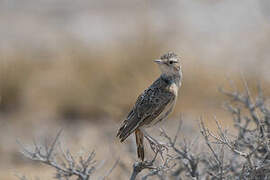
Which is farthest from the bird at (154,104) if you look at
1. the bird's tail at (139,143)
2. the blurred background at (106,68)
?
the blurred background at (106,68)

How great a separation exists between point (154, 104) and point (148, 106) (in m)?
0.06

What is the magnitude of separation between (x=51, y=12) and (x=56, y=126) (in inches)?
494

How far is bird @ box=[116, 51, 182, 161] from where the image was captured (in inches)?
213

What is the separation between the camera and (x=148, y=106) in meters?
5.59

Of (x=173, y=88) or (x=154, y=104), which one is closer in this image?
(x=154, y=104)

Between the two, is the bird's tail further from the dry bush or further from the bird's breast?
the bird's breast

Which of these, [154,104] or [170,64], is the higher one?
[170,64]

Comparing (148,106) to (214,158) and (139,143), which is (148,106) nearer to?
(139,143)

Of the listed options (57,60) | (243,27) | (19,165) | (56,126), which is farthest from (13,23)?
(19,165)

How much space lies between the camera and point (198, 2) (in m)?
25.6

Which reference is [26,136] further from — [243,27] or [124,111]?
[243,27]

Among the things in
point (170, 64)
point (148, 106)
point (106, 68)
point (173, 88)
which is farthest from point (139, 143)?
point (106, 68)

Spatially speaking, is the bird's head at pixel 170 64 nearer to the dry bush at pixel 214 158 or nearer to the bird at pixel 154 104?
the bird at pixel 154 104

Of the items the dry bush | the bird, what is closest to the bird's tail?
the bird
